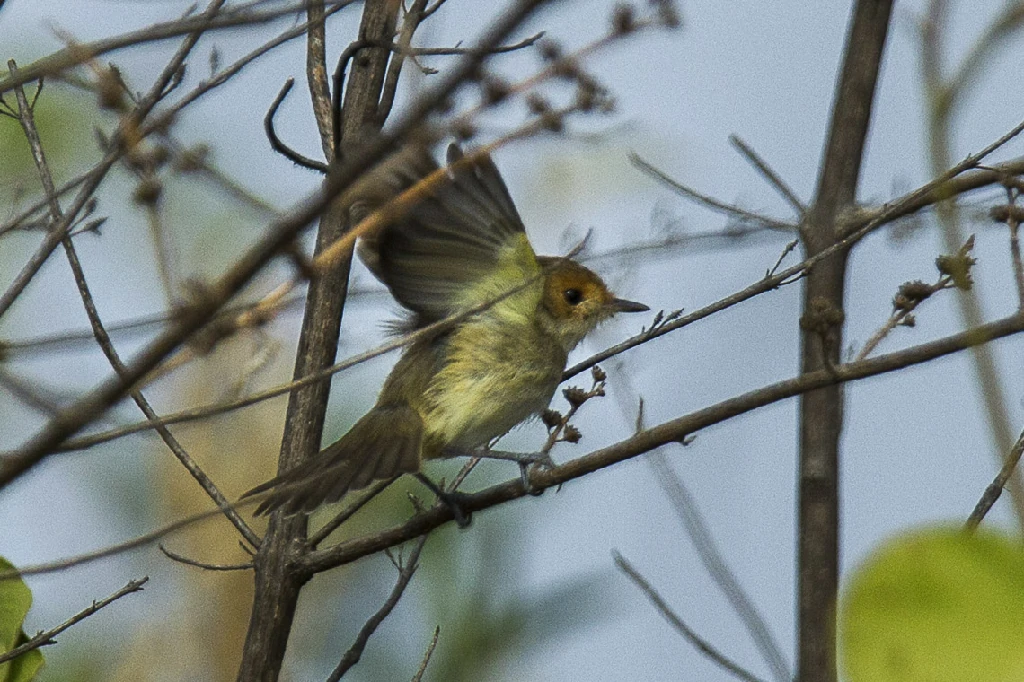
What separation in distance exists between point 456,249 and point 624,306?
3.10ft

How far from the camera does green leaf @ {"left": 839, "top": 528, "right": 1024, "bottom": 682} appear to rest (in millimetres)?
1249

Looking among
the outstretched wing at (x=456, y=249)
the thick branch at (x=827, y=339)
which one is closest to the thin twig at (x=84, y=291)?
the outstretched wing at (x=456, y=249)

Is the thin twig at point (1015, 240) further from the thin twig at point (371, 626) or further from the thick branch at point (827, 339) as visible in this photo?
the thin twig at point (371, 626)

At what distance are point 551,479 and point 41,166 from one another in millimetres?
1571

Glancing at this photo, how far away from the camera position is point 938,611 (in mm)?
1271

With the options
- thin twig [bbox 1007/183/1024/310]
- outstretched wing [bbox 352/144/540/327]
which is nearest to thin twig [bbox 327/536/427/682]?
outstretched wing [bbox 352/144/540/327]

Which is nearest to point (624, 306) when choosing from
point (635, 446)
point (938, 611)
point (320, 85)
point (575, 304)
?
point (575, 304)

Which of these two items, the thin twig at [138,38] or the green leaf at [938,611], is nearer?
the green leaf at [938,611]

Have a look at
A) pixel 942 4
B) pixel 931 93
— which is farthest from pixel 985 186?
pixel 931 93

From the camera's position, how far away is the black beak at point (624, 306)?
191 inches

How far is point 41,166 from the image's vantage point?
3.26 m

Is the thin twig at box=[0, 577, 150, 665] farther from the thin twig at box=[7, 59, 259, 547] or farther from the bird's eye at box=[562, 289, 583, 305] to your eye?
the bird's eye at box=[562, 289, 583, 305]

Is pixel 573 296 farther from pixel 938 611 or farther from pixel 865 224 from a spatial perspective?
pixel 938 611

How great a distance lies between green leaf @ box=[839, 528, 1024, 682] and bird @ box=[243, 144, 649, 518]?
2382 mm
